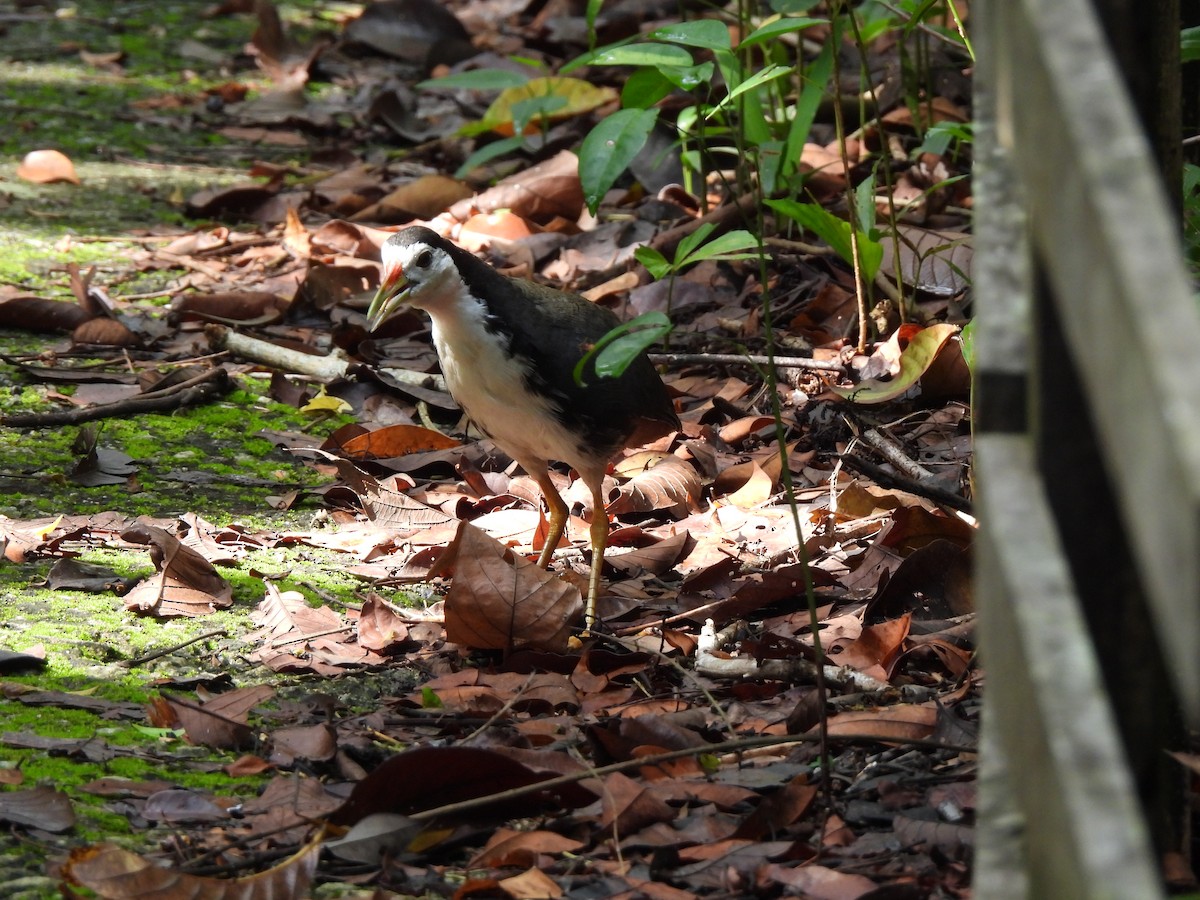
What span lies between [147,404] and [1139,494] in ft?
15.1

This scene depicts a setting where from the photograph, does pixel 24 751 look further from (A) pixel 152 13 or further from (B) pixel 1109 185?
(A) pixel 152 13

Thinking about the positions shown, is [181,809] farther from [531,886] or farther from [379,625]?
[379,625]

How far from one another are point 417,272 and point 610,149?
745mm

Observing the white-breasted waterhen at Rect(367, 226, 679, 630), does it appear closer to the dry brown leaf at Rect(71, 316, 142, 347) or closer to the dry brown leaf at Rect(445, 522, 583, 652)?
the dry brown leaf at Rect(445, 522, 583, 652)

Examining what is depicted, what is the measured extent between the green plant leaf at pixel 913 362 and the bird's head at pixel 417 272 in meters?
1.38

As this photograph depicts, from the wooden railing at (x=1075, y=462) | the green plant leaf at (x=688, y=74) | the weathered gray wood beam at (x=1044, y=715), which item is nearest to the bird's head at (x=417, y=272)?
the green plant leaf at (x=688, y=74)

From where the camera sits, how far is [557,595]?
374 cm

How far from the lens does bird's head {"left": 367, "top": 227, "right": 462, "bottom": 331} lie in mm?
4621

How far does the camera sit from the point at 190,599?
379 cm

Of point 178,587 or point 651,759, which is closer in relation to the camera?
point 651,759

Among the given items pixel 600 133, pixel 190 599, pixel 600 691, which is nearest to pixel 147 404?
pixel 190 599

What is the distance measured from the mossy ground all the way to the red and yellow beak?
64cm

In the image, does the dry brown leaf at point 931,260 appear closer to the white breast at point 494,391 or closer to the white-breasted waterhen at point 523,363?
the white-breasted waterhen at point 523,363

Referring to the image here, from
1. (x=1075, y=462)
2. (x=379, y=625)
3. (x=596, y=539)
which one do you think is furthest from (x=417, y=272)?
(x=1075, y=462)
